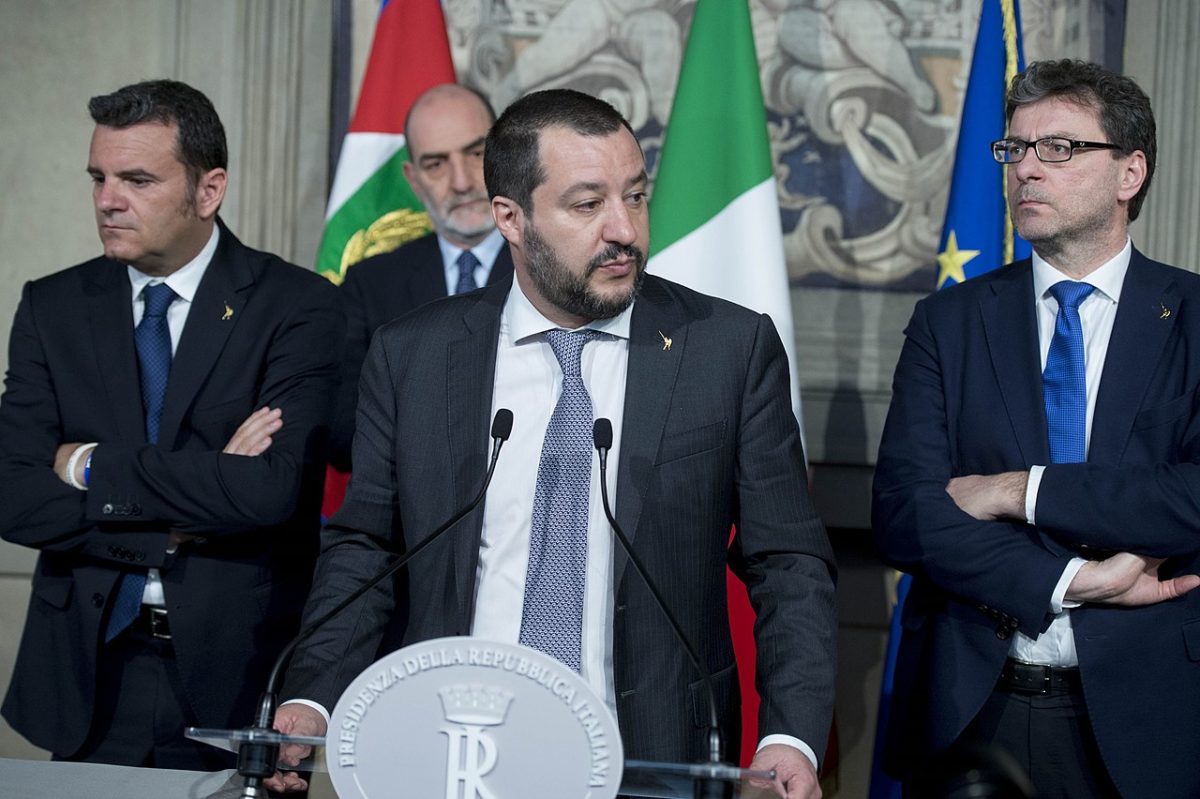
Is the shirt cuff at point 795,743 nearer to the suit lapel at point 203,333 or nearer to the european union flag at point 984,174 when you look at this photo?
the suit lapel at point 203,333

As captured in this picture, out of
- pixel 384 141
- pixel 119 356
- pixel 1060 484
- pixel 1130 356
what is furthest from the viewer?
pixel 384 141

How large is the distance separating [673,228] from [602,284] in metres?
1.51

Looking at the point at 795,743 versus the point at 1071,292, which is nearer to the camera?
the point at 795,743

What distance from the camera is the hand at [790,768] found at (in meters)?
1.89

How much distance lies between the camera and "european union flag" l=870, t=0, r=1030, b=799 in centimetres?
370

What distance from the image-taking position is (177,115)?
10.0 ft

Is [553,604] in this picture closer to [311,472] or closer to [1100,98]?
[311,472]

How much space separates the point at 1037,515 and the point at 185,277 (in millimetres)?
1851

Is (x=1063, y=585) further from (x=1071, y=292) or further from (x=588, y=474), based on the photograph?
(x=588, y=474)

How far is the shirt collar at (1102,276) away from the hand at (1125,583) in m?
0.52

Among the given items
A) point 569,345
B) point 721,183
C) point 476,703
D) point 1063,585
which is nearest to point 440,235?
point 721,183

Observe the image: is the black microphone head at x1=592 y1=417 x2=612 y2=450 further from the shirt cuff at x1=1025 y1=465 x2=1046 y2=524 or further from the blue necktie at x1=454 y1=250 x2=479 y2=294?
the blue necktie at x1=454 y1=250 x2=479 y2=294

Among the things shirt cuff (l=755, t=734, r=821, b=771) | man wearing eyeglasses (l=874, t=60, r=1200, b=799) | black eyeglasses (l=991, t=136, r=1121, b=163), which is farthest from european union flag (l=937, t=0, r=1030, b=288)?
shirt cuff (l=755, t=734, r=821, b=771)

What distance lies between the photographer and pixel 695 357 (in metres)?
2.32
